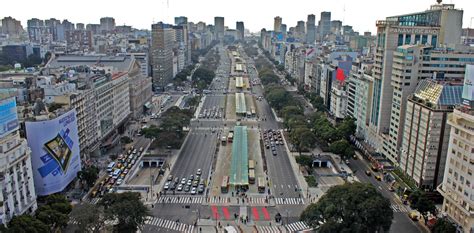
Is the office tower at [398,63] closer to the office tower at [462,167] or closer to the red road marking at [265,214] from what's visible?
the office tower at [462,167]

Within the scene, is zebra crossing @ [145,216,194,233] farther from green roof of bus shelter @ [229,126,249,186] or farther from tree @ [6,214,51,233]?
green roof of bus shelter @ [229,126,249,186]

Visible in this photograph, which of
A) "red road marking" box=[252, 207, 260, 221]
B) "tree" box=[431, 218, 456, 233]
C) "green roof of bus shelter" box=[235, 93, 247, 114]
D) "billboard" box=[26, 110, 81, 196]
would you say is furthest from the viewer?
"green roof of bus shelter" box=[235, 93, 247, 114]

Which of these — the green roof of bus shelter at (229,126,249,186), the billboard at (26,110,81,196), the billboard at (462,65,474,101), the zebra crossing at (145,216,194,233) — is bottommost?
the zebra crossing at (145,216,194,233)

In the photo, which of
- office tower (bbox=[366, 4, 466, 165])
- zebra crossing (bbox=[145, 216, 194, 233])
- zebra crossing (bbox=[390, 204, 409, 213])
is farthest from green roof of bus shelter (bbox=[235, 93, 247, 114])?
zebra crossing (bbox=[145, 216, 194, 233])

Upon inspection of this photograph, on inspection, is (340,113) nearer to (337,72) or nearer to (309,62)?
(337,72)

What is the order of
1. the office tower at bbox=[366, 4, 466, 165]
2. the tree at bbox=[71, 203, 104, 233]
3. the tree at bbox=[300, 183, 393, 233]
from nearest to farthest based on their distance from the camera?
the tree at bbox=[71, 203, 104, 233], the tree at bbox=[300, 183, 393, 233], the office tower at bbox=[366, 4, 466, 165]

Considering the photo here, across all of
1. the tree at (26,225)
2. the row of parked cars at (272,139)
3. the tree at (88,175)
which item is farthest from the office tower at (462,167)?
the tree at (88,175)

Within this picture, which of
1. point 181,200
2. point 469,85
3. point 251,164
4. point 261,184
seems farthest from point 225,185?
point 469,85
